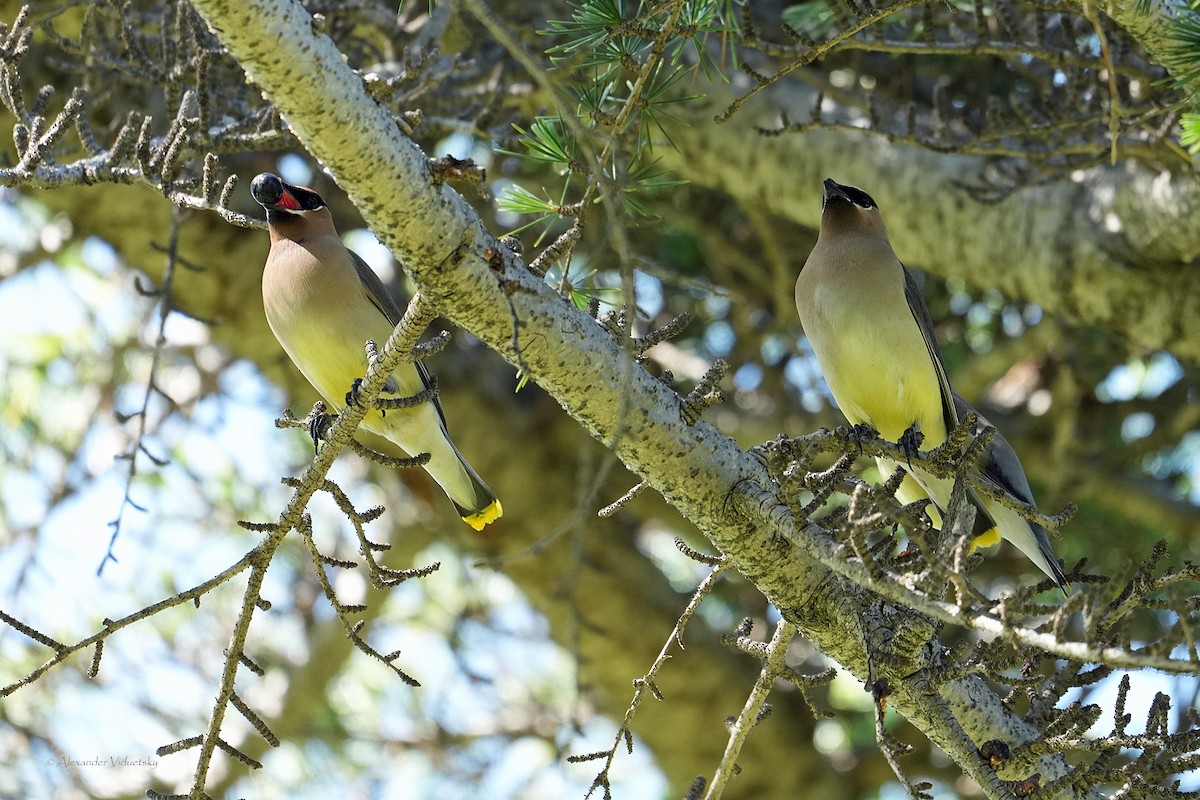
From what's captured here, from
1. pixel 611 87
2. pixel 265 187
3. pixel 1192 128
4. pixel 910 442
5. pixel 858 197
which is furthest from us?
pixel 858 197

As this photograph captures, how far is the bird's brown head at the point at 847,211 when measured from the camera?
4.18 metres

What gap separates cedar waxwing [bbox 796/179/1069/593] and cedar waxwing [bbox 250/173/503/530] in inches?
48.7

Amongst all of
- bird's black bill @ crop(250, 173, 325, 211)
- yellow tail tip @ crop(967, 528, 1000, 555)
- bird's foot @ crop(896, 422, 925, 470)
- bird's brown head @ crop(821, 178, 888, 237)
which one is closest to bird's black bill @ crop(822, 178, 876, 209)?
bird's brown head @ crop(821, 178, 888, 237)

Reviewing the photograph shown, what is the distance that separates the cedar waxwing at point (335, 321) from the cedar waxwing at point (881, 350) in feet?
4.06

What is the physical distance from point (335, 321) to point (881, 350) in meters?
1.67

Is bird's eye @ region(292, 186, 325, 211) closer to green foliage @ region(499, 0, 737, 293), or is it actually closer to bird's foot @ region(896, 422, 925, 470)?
green foliage @ region(499, 0, 737, 293)

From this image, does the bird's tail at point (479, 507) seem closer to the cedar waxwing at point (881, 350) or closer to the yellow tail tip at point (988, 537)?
the cedar waxwing at point (881, 350)

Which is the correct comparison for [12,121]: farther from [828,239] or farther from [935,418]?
[935,418]

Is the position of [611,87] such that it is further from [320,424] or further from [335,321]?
[320,424]

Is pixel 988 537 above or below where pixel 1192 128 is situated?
above

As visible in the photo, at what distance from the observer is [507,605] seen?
7.46 meters

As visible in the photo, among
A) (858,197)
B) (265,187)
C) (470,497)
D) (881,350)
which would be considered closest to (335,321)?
(265,187)

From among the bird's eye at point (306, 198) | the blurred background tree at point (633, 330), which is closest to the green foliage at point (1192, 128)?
the blurred background tree at point (633, 330)

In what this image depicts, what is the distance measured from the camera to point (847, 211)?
4.20m
